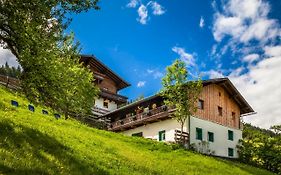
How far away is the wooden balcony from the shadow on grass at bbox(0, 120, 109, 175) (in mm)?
31190

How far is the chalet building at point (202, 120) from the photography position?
5367 cm

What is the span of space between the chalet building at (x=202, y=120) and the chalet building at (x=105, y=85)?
365mm

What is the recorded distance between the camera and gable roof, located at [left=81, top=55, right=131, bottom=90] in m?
71.4

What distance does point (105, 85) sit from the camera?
2958 inches

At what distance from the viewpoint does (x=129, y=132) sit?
2441 inches

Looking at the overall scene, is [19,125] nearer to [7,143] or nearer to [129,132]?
[7,143]

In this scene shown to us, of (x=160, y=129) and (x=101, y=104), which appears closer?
(x=160, y=129)

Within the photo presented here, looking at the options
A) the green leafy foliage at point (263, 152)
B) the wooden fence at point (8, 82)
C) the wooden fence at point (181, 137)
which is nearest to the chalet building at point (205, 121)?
the wooden fence at point (181, 137)

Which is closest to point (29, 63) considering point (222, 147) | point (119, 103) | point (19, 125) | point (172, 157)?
point (19, 125)

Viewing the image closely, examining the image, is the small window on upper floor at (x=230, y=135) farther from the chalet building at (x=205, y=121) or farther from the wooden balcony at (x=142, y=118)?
the wooden balcony at (x=142, y=118)

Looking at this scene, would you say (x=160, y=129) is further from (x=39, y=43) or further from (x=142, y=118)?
(x=39, y=43)

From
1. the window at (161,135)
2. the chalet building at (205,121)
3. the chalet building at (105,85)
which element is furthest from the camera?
the chalet building at (105,85)

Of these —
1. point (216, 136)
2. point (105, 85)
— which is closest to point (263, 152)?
point (216, 136)

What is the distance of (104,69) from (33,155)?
56.4 meters
